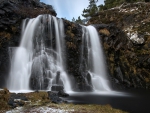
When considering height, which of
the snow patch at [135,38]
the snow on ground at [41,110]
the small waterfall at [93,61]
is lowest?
the snow on ground at [41,110]

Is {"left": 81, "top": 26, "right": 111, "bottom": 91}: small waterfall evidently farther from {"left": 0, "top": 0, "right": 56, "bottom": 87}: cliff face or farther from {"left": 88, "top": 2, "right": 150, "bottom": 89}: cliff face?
{"left": 0, "top": 0, "right": 56, "bottom": 87}: cliff face

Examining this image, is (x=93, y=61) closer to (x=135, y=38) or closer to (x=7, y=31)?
Result: (x=135, y=38)

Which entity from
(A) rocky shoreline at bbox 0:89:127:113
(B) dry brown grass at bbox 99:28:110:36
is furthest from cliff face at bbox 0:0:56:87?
(B) dry brown grass at bbox 99:28:110:36

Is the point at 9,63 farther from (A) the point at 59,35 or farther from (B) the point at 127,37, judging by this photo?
(B) the point at 127,37

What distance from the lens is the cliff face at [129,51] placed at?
30.7m

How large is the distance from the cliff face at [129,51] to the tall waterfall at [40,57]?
9107 millimetres

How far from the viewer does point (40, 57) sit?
27203 mm

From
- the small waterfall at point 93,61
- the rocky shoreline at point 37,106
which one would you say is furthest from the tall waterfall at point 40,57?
the rocky shoreline at point 37,106

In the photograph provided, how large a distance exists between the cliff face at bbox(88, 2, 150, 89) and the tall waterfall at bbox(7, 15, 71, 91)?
29.9 feet

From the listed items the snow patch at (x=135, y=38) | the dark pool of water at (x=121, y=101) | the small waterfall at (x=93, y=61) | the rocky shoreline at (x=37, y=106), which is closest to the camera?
the rocky shoreline at (x=37, y=106)

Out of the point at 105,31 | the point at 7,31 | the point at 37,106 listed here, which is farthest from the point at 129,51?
the point at 37,106

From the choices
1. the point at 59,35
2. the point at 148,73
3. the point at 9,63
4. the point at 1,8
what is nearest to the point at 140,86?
the point at 148,73

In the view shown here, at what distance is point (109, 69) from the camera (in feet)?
107

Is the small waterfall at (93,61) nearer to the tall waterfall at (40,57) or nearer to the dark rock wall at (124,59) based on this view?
the dark rock wall at (124,59)
